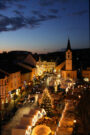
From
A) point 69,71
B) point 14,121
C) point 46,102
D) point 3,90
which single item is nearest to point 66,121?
point 46,102

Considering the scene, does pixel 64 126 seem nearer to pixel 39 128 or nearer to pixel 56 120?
pixel 56 120

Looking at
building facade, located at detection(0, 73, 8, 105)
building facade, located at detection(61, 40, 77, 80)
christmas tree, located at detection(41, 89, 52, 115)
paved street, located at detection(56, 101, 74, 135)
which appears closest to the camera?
paved street, located at detection(56, 101, 74, 135)

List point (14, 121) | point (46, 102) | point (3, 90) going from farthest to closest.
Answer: point (3, 90) → point (46, 102) → point (14, 121)

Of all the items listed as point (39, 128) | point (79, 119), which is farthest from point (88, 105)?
point (39, 128)

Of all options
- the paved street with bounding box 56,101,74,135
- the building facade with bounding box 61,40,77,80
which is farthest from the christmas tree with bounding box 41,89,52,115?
the building facade with bounding box 61,40,77,80

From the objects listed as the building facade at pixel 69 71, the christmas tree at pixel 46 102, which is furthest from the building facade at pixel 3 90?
the building facade at pixel 69 71

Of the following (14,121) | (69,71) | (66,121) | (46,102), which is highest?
(69,71)

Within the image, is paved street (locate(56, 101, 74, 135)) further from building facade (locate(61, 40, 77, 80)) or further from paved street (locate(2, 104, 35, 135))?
building facade (locate(61, 40, 77, 80))

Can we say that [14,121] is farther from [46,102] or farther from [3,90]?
[3,90]

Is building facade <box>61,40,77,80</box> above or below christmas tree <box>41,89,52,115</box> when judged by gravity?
above

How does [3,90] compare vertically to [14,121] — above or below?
above

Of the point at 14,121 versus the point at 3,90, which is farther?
the point at 3,90

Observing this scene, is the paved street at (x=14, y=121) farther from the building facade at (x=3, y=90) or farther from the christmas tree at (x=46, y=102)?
the building facade at (x=3, y=90)

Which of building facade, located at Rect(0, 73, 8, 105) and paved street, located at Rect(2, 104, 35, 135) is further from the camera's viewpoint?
building facade, located at Rect(0, 73, 8, 105)
